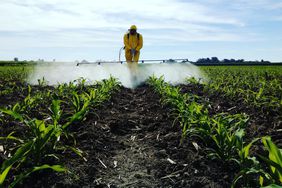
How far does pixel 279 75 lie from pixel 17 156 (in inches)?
507

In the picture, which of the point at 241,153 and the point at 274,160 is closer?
the point at 274,160

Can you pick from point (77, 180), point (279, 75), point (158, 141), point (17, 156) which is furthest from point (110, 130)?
point (279, 75)

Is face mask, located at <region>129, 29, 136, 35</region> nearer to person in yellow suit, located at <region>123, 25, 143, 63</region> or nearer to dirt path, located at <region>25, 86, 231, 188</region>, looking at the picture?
person in yellow suit, located at <region>123, 25, 143, 63</region>

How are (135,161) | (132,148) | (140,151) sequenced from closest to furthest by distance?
(135,161)
(140,151)
(132,148)

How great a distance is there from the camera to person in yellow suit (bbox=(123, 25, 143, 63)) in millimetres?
14031

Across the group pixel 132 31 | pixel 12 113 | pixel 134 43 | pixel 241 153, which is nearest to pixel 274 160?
pixel 241 153

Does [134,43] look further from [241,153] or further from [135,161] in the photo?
[241,153]

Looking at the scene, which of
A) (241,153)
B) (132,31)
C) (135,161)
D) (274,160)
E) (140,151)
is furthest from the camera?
(132,31)

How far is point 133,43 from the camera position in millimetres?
14062

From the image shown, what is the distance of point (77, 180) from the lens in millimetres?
3129

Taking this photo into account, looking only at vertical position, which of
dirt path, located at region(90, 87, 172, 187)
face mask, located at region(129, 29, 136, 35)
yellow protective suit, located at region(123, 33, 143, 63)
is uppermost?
face mask, located at region(129, 29, 136, 35)

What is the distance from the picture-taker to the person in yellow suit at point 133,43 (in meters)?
14.0

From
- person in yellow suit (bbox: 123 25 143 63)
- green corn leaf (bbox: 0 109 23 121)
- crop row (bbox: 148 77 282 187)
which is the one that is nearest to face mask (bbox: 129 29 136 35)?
person in yellow suit (bbox: 123 25 143 63)

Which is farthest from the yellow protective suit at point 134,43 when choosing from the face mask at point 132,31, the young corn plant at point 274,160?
the young corn plant at point 274,160
